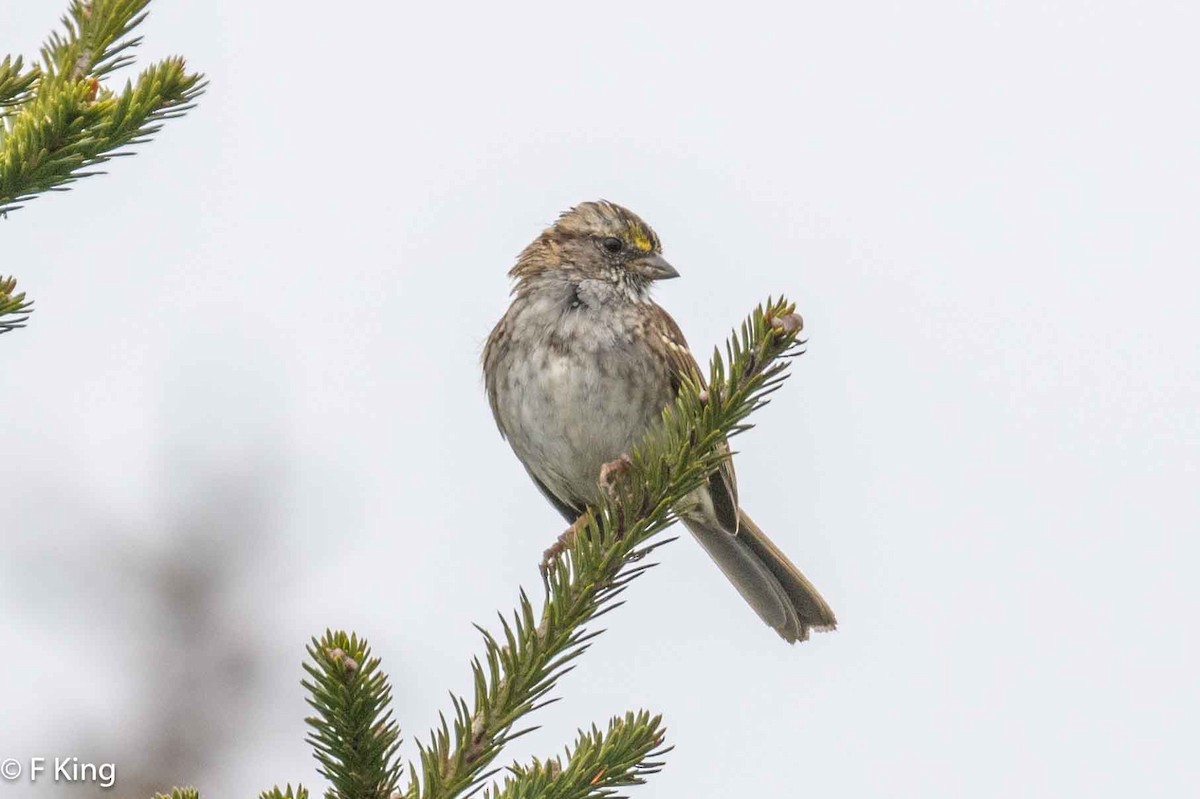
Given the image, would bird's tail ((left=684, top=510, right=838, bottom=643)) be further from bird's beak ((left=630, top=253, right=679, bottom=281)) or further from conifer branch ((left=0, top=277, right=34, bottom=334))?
conifer branch ((left=0, top=277, right=34, bottom=334))

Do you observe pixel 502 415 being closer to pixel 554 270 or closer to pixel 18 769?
pixel 554 270

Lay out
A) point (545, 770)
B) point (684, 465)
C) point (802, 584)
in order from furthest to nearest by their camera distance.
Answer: point (802, 584)
point (684, 465)
point (545, 770)

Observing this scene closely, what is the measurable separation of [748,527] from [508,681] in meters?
3.15

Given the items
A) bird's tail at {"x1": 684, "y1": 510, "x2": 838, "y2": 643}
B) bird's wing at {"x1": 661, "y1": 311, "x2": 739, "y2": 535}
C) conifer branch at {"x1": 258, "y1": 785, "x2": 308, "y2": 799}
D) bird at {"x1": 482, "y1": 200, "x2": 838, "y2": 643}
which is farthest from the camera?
bird's tail at {"x1": 684, "y1": 510, "x2": 838, "y2": 643}

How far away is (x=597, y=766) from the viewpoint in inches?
91.2

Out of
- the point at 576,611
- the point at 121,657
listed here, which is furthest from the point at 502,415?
the point at 576,611

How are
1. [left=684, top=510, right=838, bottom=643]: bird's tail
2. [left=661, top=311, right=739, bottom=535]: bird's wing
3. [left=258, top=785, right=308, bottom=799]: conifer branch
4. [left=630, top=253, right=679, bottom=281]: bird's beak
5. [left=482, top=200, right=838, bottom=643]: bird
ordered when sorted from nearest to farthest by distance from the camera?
[left=258, top=785, right=308, bottom=799]: conifer branch, [left=661, top=311, right=739, bottom=535]: bird's wing, [left=482, top=200, right=838, bottom=643]: bird, [left=684, top=510, right=838, bottom=643]: bird's tail, [left=630, top=253, right=679, bottom=281]: bird's beak

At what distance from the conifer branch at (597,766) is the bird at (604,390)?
2.56 metres

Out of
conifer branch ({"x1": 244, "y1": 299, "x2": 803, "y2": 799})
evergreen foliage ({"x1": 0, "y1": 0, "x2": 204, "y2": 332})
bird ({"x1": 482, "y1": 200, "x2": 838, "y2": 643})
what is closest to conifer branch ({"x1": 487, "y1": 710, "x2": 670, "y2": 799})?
conifer branch ({"x1": 244, "y1": 299, "x2": 803, "y2": 799})

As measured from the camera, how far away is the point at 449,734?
7.45 ft

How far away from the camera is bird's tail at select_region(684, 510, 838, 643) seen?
527cm

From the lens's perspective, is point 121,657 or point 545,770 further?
point 121,657

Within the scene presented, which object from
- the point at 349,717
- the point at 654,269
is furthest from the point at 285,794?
the point at 654,269

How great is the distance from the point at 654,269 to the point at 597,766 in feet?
11.8
